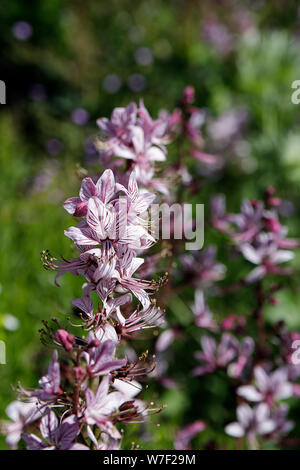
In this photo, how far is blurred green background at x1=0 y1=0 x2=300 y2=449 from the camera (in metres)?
2.72

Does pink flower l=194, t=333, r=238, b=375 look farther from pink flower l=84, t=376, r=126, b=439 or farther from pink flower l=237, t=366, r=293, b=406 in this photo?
pink flower l=84, t=376, r=126, b=439

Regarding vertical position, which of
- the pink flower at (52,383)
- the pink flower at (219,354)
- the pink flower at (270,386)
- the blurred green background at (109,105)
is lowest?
the pink flower at (270,386)

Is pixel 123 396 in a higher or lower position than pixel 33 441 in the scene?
higher

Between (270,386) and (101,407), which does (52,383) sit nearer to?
(101,407)

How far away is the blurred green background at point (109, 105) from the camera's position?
272 cm

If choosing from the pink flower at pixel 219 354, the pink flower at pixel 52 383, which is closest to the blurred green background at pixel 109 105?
the pink flower at pixel 219 354

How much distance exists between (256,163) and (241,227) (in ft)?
7.90

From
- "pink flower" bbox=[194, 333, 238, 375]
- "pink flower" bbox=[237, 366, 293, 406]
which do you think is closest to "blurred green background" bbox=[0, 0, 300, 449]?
"pink flower" bbox=[194, 333, 238, 375]

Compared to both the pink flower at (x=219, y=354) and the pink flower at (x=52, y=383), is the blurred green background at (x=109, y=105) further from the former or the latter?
the pink flower at (x=52, y=383)

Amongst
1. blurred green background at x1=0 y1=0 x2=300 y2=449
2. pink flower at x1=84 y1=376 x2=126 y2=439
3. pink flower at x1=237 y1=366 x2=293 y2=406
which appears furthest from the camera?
blurred green background at x1=0 y1=0 x2=300 y2=449

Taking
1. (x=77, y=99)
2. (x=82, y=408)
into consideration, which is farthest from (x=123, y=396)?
(x=77, y=99)

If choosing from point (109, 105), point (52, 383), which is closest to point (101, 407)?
point (52, 383)
